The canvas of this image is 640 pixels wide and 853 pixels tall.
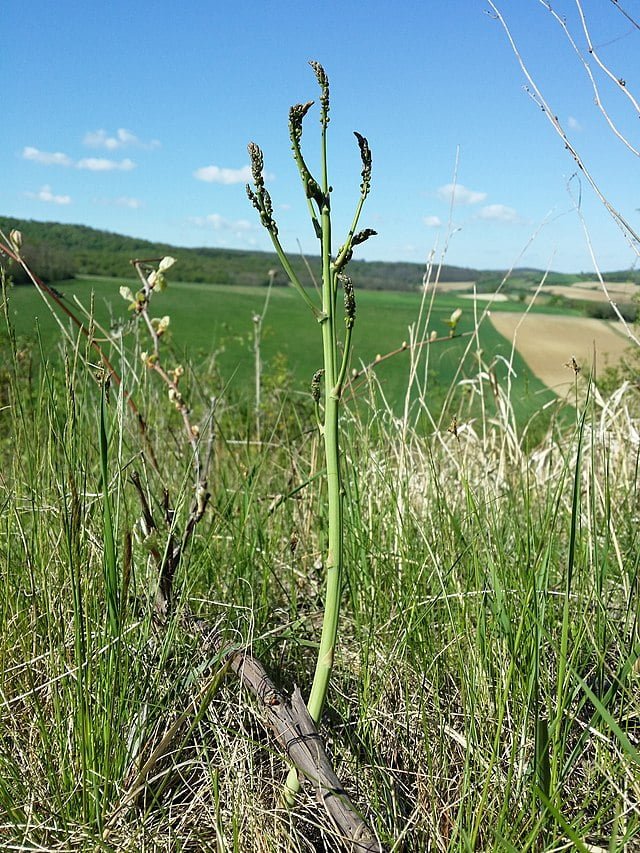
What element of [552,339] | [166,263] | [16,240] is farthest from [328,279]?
[552,339]

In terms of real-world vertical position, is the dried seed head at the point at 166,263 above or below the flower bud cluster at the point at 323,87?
below

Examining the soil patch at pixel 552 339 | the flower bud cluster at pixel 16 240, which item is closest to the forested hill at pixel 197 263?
the soil patch at pixel 552 339

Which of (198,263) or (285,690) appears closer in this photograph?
(285,690)

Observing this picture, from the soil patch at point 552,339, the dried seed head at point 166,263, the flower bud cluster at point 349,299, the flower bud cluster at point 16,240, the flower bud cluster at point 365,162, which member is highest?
the flower bud cluster at point 365,162

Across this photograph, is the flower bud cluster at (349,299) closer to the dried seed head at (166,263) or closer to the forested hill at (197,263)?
the dried seed head at (166,263)

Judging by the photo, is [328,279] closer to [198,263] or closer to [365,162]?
[365,162]

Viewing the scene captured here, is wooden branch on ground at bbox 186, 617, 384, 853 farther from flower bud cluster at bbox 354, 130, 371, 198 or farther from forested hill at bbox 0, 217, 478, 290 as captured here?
forested hill at bbox 0, 217, 478, 290

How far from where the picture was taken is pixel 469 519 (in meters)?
1.65

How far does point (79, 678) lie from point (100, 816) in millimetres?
247

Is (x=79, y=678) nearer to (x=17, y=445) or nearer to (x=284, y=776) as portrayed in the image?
(x=284, y=776)

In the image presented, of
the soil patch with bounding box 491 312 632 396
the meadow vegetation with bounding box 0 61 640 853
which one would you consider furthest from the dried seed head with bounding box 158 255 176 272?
the soil patch with bounding box 491 312 632 396

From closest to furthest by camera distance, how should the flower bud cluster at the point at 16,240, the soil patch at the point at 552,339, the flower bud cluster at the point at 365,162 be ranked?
the flower bud cluster at the point at 365,162, the flower bud cluster at the point at 16,240, the soil patch at the point at 552,339

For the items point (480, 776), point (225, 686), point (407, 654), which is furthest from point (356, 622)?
point (480, 776)

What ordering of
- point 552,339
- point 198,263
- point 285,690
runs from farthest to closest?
point 198,263 < point 552,339 < point 285,690
